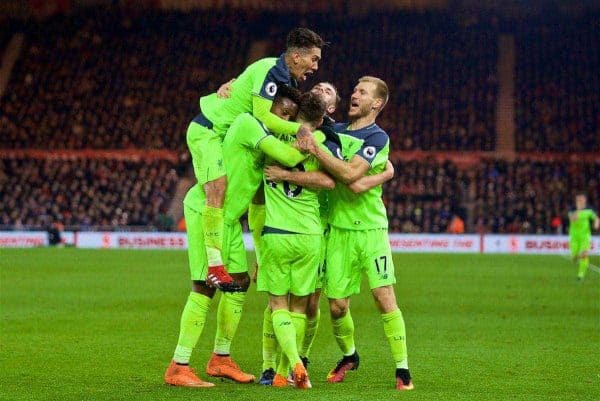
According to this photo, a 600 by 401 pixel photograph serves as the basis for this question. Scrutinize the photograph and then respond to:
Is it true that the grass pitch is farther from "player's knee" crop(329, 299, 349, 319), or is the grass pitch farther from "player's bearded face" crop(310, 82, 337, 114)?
"player's bearded face" crop(310, 82, 337, 114)

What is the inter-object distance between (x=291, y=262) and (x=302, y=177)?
66 centimetres

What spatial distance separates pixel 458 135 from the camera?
41062mm

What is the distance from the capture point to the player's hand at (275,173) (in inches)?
313

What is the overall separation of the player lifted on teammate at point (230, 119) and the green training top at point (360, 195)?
1.99ft

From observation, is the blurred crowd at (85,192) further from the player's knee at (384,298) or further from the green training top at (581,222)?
the player's knee at (384,298)

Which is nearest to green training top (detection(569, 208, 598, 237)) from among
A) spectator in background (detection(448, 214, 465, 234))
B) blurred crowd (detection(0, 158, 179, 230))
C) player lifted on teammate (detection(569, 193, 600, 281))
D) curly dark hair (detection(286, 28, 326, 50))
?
player lifted on teammate (detection(569, 193, 600, 281))

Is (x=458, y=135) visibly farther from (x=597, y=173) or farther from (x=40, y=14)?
(x=40, y=14)

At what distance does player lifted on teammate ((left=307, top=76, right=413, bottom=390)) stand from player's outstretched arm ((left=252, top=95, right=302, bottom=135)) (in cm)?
52

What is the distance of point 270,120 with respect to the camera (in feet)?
26.3

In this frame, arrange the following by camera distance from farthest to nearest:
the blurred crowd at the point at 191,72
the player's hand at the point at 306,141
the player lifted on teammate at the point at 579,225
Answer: the blurred crowd at the point at 191,72
the player lifted on teammate at the point at 579,225
the player's hand at the point at 306,141

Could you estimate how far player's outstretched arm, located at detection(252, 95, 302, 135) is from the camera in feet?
26.1

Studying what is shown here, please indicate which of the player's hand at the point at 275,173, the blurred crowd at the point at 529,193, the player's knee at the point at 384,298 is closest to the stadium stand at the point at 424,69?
the blurred crowd at the point at 529,193

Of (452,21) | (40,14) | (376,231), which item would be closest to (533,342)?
(376,231)

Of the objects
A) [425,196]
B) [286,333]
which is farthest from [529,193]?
[286,333]
